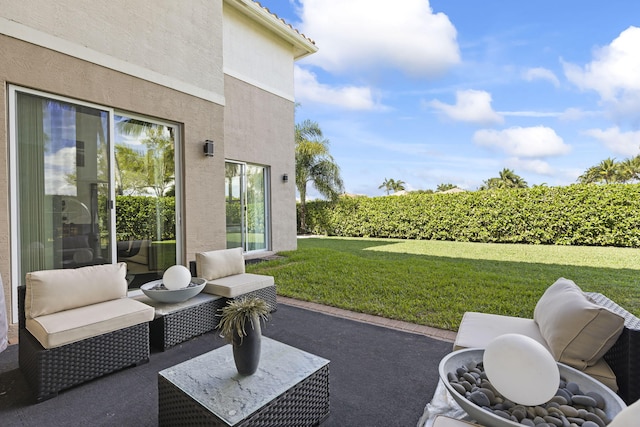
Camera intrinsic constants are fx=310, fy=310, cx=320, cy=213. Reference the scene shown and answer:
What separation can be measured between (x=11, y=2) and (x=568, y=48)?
46.2ft

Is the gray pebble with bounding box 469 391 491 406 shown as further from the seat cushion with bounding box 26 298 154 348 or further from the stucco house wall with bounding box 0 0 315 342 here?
the stucco house wall with bounding box 0 0 315 342

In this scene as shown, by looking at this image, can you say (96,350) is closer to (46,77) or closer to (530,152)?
(46,77)

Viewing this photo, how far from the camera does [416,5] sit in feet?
30.5

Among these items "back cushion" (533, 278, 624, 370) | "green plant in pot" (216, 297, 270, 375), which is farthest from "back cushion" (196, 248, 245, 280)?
"back cushion" (533, 278, 624, 370)

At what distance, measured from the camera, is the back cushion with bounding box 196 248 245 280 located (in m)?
4.17

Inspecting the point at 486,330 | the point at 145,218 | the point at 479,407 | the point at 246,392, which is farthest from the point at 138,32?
the point at 479,407

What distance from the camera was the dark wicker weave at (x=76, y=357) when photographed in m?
2.35

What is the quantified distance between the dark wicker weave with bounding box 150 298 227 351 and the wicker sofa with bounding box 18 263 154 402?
25 centimetres

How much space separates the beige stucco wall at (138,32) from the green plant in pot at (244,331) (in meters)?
4.44

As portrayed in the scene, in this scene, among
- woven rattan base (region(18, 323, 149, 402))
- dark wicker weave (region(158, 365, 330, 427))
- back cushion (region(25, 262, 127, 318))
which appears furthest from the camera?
back cushion (region(25, 262, 127, 318))

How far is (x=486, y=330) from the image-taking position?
241cm

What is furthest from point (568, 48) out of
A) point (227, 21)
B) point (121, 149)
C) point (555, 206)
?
point (121, 149)

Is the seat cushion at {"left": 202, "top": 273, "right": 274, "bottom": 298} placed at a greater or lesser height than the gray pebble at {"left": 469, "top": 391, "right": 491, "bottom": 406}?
lesser

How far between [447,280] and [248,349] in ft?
15.5
